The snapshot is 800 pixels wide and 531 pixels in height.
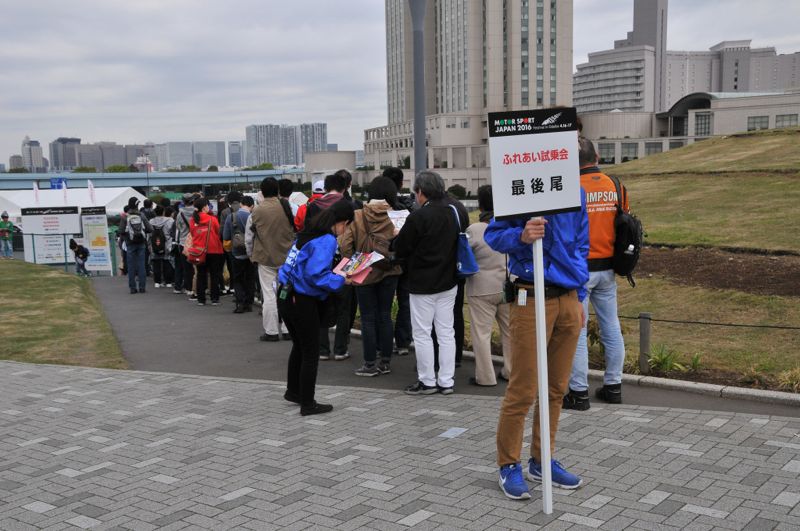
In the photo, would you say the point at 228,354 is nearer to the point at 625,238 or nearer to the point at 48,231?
the point at 625,238

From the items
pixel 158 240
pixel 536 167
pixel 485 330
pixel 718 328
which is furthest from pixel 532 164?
pixel 158 240

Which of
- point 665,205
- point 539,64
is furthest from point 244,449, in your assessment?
point 539,64

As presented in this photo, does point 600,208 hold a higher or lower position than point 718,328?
higher

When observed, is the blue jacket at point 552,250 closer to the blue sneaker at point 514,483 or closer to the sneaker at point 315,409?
the blue sneaker at point 514,483

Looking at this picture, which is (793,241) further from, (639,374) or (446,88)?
(446,88)

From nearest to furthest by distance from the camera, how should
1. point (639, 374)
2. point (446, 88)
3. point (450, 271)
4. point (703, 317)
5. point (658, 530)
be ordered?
point (658, 530), point (450, 271), point (639, 374), point (703, 317), point (446, 88)

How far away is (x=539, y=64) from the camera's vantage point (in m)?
128

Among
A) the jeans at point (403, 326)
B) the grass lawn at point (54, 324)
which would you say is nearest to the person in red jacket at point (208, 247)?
the grass lawn at point (54, 324)

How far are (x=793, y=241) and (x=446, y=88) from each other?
415ft

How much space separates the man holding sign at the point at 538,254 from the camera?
4184 mm

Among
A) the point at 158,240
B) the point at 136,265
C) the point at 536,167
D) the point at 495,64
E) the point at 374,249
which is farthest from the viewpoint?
the point at 495,64

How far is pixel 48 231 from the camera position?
24422 mm

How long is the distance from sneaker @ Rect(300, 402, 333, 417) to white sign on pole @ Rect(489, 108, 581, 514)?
2.96 metres

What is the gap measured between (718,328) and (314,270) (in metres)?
6.92
